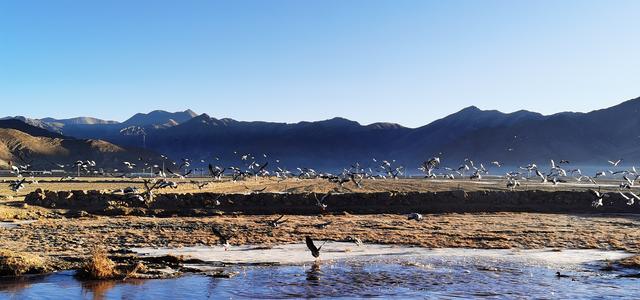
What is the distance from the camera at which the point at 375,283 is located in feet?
58.2

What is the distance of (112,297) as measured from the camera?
51.4ft

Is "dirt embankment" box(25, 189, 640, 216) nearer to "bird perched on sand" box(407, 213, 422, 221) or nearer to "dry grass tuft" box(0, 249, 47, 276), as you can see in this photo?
"bird perched on sand" box(407, 213, 422, 221)

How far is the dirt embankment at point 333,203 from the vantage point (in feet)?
138

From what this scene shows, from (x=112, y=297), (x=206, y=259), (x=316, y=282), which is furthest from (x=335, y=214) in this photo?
(x=112, y=297)

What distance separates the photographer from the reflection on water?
16.2 metres

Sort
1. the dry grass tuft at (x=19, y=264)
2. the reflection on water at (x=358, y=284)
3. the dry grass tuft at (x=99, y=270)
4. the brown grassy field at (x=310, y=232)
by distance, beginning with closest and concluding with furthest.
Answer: the reflection on water at (x=358, y=284), the dry grass tuft at (x=99, y=270), the dry grass tuft at (x=19, y=264), the brown grassy field at (x=310, y=232)

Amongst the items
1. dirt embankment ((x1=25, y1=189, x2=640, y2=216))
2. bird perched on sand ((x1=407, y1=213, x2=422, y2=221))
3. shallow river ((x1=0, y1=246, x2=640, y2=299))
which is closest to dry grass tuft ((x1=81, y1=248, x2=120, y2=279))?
shallow river ((x1=0, y1=246, x2=640, y2=299))

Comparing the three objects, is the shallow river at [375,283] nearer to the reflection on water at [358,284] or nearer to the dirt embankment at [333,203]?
the reflection on water at [358,284]

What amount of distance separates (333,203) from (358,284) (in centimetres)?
2842

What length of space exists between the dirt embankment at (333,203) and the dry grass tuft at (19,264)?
20.7 metres

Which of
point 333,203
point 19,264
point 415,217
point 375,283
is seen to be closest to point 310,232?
point 415,217

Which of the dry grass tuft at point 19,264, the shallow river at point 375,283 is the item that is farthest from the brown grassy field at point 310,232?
the shallow river at point 375,283

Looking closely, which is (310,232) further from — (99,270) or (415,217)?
(99,270)

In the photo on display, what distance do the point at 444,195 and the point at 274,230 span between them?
21.5 metres
